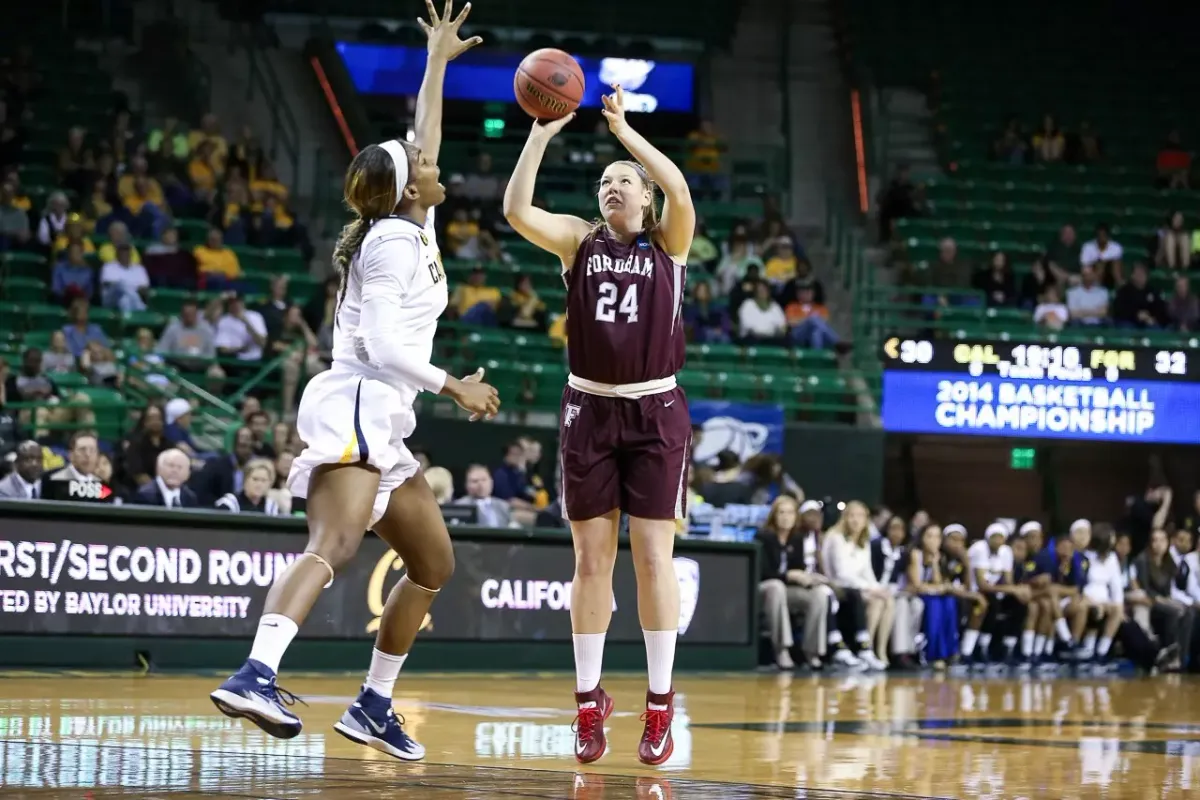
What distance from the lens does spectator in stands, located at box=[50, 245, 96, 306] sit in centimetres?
1864

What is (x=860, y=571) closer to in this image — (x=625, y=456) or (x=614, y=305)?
(x=625, y=456)

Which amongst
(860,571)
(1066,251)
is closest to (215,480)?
(860,571)

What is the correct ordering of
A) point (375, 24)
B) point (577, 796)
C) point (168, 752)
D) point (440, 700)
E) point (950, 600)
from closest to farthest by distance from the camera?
point (577, 796) → point (168, 752) → point (440, 700) → point (950, 600) → point (375, 24)

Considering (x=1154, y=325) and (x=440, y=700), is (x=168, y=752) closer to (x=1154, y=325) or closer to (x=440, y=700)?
(x=440, y=700)

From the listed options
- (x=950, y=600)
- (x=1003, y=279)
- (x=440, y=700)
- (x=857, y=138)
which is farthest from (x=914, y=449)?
(x=440, y=700)

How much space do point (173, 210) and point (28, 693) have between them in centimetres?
1237

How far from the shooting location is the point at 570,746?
736 centimetres

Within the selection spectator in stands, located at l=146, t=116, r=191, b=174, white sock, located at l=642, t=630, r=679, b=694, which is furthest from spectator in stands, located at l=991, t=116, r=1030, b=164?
white sock, located at l=642, t=630, r=679, b=694

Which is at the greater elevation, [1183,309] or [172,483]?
[1183,309]

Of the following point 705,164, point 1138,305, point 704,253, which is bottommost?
point 1138,305

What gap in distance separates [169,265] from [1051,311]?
10.7 m

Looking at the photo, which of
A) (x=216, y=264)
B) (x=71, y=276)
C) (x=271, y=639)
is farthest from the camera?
(x=216, y=264)

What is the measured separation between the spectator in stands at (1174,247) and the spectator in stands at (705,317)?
649 cm

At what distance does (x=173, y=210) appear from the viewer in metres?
21.0
